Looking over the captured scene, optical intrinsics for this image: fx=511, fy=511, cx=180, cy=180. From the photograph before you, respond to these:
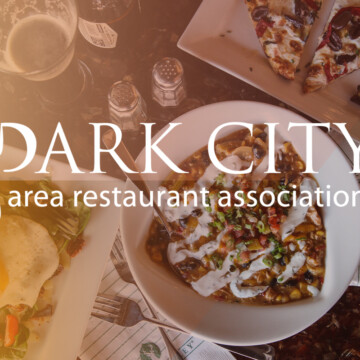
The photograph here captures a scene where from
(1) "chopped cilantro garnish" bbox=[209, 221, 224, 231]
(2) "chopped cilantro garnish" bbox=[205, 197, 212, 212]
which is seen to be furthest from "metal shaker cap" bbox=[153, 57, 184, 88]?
(1) "chopped cilantro garnish" bbox=[209, 221, 224, 231]

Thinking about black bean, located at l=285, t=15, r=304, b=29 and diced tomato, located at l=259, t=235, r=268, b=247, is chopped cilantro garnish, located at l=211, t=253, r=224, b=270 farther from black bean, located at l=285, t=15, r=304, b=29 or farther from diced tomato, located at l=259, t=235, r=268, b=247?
black bean, located at l=285, t=15, r=304, b=29

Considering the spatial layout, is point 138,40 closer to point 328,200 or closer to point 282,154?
point 282,154

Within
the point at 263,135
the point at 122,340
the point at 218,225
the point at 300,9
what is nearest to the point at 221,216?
the point at 218,225

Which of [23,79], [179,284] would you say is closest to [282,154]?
[179,284]

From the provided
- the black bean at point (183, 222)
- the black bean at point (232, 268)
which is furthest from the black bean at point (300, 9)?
the black bean at point (232, 268)

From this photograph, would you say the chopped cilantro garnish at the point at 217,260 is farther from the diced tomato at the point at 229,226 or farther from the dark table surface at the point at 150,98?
the dark table surface at the point at 150,98

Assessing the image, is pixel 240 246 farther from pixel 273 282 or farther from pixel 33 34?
pixel 33 34
